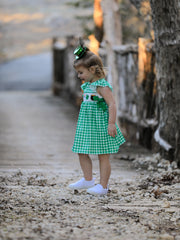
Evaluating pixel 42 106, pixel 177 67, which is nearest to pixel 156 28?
pixel 177 67

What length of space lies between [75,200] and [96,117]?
752mm

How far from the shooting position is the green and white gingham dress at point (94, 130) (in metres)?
4.11

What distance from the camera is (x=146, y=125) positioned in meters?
6.68

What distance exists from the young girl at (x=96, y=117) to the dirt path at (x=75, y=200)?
36 centimetres


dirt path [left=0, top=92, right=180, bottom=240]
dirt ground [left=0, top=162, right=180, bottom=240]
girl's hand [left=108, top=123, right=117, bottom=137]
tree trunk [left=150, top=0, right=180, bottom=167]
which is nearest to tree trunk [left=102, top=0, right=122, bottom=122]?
dirt path [left=0, top=92, right=180, bottom=240]

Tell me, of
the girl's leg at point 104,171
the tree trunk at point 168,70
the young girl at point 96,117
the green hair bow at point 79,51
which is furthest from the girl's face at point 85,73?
the tree trunk at point 168,70

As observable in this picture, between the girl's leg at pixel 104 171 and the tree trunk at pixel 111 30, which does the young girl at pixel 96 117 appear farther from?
the tree trunk at pixel 111 30

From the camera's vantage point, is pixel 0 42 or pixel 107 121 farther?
pixel 0 42

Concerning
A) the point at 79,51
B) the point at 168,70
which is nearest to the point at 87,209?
the point at 79,51

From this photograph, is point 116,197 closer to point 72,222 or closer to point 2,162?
point 72,222

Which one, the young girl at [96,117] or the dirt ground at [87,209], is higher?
the young girl at [96,117]

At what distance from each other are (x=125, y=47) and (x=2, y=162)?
9.07 ft

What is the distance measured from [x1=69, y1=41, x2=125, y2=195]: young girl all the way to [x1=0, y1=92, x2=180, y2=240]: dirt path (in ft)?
1.17

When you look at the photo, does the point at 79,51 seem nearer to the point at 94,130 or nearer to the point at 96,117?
the point at 96,117
